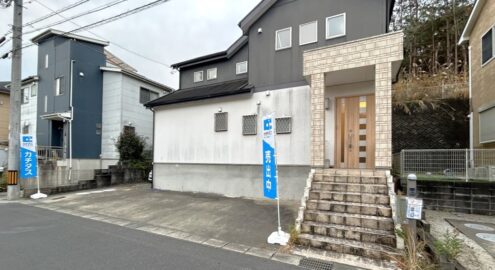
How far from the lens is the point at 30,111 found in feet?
59.0

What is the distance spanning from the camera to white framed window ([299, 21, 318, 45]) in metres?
8.55

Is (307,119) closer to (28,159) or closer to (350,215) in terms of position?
(350,215)

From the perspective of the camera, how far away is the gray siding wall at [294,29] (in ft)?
25.4

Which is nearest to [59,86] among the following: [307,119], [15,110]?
[15,110]

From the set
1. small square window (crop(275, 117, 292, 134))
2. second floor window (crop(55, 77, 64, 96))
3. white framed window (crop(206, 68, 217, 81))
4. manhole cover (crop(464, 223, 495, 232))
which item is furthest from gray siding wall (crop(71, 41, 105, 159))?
manhole cover (crop(464, 223, 495, 232))

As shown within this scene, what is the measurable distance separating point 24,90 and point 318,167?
2128 cm

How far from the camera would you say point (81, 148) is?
1575 centimetres

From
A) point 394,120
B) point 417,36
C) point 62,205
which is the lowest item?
point 62,205

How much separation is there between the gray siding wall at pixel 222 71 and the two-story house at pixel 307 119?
54 mm

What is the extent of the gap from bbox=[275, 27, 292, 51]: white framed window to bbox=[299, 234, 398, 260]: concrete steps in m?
6.41

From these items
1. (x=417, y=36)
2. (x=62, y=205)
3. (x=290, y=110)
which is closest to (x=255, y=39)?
(x=290, y=110)

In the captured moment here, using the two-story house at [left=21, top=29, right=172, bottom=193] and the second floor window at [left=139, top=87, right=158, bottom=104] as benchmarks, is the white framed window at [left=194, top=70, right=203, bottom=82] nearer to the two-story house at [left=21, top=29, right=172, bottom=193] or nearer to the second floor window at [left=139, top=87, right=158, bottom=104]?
the two-story house at [left=21, top=29, right=172, bottom=193]

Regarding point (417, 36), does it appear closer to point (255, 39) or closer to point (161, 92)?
point (255, 39)

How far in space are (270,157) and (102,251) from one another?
11.6 ft
